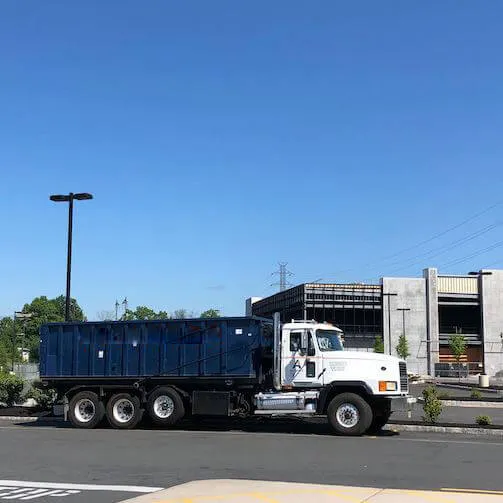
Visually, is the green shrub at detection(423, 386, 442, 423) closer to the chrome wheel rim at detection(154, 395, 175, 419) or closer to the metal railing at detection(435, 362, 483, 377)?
the chrome wheel rim at detection(154, 395, 175, 419)

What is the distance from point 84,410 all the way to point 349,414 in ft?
25.7

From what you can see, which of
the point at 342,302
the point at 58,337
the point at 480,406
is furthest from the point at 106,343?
the point at 342,302

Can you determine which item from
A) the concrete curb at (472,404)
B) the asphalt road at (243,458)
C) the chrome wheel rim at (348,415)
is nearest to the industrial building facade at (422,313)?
the concrete curb at (472,404)

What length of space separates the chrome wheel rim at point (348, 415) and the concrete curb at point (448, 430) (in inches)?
76.2

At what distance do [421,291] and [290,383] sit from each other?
2804 inches

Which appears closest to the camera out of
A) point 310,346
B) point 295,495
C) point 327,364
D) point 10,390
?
point 295,495

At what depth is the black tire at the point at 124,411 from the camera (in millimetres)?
19000

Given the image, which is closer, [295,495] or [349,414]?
[295,495]

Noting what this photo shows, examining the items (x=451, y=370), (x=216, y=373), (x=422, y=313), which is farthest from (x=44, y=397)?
(x=422, y=313)

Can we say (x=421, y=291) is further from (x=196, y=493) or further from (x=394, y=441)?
(x=196, y=493)

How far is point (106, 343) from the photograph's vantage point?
19.8 metres

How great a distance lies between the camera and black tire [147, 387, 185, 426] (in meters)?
18.6

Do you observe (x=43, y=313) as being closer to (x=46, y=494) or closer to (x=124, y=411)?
(x=124, y=411)

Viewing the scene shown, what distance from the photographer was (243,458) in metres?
12.7
